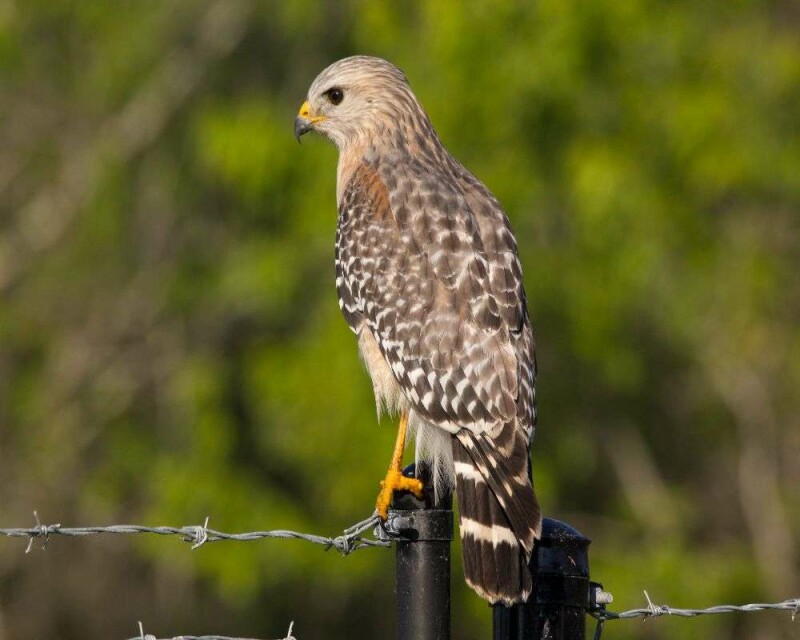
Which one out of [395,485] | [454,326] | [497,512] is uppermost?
[454,326]

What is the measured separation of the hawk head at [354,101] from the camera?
608 cm

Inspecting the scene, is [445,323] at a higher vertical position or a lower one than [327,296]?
lower

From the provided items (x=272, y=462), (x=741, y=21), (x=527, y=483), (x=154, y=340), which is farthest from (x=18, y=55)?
(x=527, y=483)

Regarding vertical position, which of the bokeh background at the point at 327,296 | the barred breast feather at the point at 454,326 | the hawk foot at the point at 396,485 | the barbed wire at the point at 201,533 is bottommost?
the barbed wire at the point at 201,533

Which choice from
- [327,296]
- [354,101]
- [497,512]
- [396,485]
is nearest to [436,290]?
[396,485]

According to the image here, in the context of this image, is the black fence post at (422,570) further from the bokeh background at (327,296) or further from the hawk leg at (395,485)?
the bokeh background at (327,296)

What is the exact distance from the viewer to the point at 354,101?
20.2ft

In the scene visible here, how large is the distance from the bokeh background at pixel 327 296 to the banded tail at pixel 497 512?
23.5 ft

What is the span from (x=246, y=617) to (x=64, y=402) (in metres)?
2.52

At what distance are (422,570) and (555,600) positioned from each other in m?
0.31

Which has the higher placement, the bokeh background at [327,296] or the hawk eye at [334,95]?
the bokeh background at [327,296]

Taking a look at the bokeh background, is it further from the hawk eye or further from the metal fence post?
the metal fence post

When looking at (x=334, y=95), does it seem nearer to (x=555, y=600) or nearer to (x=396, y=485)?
(x=396, y=485)

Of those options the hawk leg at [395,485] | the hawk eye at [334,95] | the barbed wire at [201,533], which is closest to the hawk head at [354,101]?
the hawk eye at [334,95]
